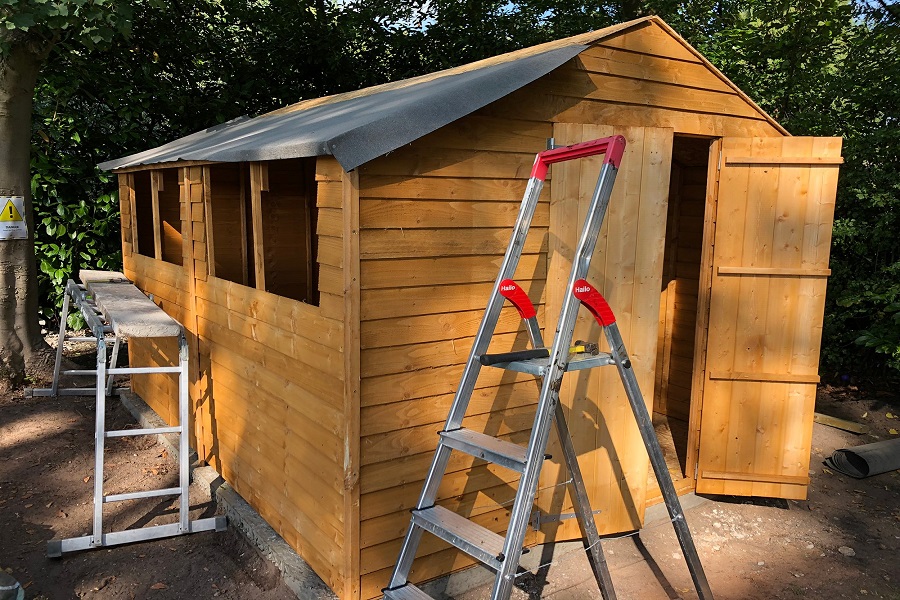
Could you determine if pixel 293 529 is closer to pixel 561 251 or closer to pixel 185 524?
pixel 185 524

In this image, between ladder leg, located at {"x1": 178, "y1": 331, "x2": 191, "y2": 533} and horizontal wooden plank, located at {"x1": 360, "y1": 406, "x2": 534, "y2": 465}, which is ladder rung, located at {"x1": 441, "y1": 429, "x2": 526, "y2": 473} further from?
ladder leg, located at {"x1": 178, "y1": 331, "x2": 191, "y2": 533}

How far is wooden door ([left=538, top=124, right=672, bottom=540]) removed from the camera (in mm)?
3793

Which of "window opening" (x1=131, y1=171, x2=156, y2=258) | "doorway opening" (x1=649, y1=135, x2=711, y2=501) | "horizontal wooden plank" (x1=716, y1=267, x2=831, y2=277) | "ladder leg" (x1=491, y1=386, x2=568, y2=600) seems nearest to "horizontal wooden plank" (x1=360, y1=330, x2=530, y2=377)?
"ladder leg" (x1=491, y1=386, x2=568, y2=600)

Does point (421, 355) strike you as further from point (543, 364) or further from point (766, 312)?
point (766, 312)

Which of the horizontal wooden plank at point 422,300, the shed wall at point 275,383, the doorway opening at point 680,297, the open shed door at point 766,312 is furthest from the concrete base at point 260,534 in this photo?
the doorway opening at point 680,297

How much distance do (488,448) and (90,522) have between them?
10.8 ft

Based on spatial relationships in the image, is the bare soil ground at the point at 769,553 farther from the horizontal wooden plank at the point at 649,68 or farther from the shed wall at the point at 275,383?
the horizontal wooden plank at the point at 649,68

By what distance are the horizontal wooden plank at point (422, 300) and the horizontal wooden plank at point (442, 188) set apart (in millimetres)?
444

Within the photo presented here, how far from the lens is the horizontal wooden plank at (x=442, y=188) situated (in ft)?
9.91

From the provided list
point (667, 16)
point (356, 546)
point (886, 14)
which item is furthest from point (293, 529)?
point (667, 16)

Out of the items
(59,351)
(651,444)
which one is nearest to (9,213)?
(59,351)

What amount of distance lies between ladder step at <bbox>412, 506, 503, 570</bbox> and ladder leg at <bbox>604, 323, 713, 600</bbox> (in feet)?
2.71

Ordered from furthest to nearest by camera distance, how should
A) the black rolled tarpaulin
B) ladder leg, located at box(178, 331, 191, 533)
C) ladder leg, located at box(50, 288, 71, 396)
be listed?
ladder leg, located at box(50, 288, 71, 396) → the black rolled tarpaulin → ladder leg, located at box(178, 331, 191, 533)

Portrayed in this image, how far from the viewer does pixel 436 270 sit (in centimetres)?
330
